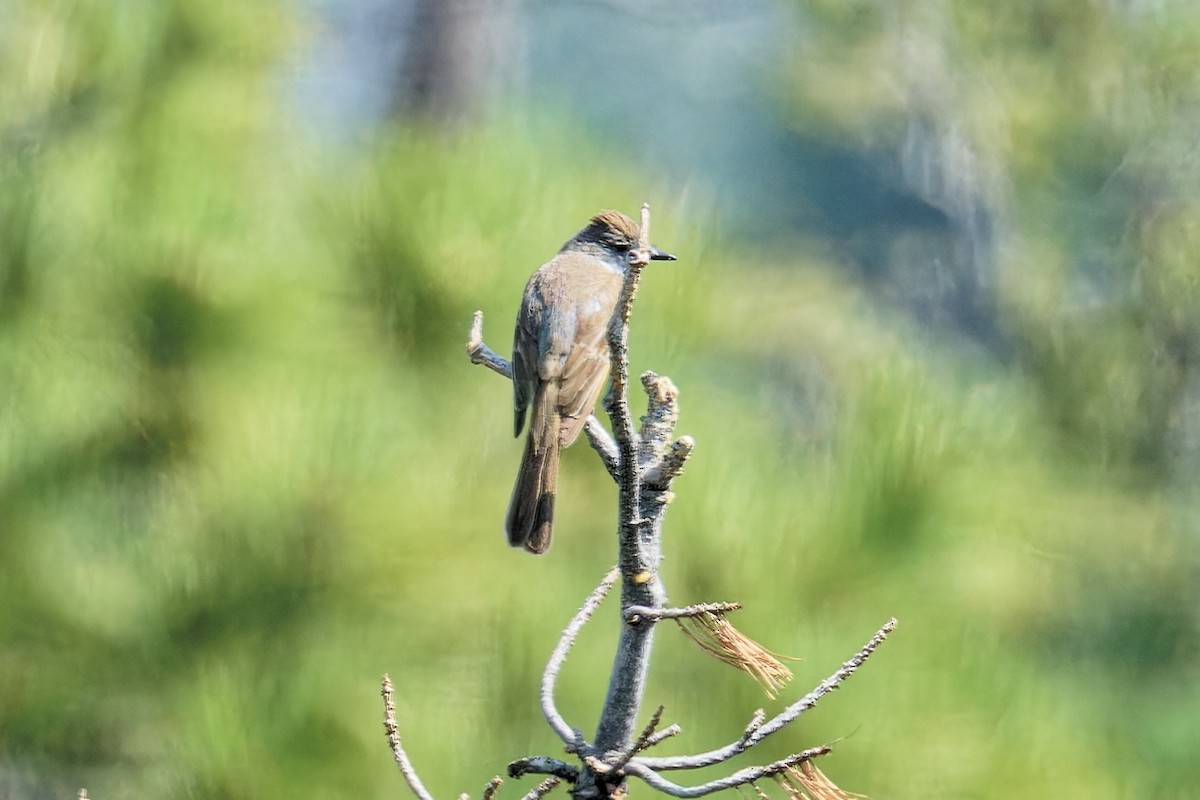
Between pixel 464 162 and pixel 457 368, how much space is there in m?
0.19

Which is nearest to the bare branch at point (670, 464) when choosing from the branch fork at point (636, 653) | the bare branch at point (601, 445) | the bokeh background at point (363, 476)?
the branch fork at point (636, 653)

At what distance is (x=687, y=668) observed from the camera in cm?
117

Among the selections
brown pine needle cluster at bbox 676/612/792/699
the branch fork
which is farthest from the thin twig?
→ brown pine needle cluster at bbox 676/612/792/699

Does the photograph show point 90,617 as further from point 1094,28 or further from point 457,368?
point 1094,28

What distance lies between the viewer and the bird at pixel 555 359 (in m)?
1.11

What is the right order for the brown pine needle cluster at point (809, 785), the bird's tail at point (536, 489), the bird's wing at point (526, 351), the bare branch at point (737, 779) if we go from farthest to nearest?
the bird's wing at point (526, 351), the bird's tail at point (536, 489), the brown pine needle cluster at point (809, 785), the bare branch at point (737, 779)

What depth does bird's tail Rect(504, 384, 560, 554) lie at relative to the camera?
1.10 metres

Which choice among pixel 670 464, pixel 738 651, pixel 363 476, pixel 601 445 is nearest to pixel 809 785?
pixel 738 651

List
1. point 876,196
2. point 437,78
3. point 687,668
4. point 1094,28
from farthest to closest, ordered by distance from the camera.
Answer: point 876,196, point 1094,28, point 437,78, point 687,668

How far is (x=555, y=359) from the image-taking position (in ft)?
4.21

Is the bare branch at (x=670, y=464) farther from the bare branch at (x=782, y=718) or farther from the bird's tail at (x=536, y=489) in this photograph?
the bird's tail at (x=536, y=489)

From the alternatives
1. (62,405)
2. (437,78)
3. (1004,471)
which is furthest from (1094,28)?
(62,405)

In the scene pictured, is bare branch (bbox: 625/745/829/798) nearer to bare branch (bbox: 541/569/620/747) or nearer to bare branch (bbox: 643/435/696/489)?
bare branch (bbox: 541/569/620/747)

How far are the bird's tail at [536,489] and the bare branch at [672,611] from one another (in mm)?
352
